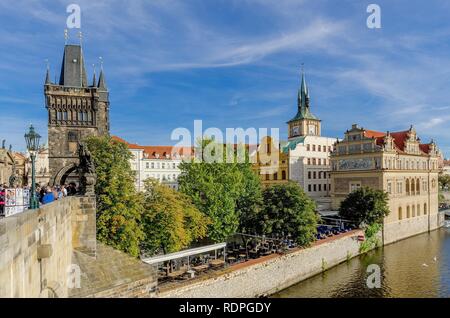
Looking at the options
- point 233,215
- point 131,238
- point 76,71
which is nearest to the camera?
point 131,238

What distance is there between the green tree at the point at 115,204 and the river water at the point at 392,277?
11.4 meters

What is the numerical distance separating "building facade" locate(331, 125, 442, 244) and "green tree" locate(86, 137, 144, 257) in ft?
105

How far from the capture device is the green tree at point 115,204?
20.5 m

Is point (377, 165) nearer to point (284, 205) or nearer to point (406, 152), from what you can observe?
point (406, 152)

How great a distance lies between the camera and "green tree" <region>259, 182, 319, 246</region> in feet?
88.0

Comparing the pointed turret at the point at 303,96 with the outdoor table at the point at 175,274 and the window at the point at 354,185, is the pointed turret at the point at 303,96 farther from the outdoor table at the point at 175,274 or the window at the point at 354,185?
the outdoor table at the point at 175,274

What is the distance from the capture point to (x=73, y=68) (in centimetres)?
4656

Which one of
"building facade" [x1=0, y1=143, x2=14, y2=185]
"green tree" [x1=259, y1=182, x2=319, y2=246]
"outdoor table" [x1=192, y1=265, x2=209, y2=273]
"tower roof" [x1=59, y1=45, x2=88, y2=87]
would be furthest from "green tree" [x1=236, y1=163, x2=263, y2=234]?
"building facade" [x1=0, y1=143, x2=14, y2=185]

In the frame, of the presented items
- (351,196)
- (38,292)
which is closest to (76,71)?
(351,196)

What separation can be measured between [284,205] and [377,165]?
21.2 meters

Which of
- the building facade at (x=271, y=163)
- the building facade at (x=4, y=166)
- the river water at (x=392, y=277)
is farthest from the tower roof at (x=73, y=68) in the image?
the river water at (x=392, y=277)

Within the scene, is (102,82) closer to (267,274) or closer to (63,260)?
(267,274)

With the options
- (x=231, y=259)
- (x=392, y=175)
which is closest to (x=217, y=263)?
(x=231, y=259)
